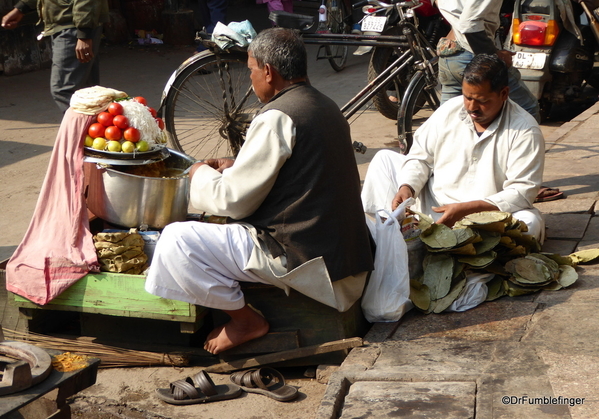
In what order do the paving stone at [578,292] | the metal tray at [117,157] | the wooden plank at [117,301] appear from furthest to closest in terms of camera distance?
the metal tray at [117,157], the paving stone at [578,292], the wooden plank at [117,301]

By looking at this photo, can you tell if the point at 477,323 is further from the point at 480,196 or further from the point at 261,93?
the point at 261,93

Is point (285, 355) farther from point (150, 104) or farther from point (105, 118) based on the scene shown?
point (150, 104)

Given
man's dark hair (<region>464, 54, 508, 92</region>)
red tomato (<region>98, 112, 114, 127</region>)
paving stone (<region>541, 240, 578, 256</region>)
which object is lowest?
paving stone (<region>541, 240, 578, 256</region>)

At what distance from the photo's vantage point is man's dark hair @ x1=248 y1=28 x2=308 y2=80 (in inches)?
118

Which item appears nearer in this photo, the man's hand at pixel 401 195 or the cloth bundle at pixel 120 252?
the cloth bundle at pixel 120 252

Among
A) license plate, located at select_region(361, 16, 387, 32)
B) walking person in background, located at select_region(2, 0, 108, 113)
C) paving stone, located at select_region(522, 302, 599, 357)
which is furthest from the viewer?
license plate, located at select_region(361, 16, 387, 32)

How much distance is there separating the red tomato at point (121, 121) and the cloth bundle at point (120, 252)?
1.72ft

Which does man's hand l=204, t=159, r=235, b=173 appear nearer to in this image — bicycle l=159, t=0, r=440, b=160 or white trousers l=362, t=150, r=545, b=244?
white trousers l=362, t=150, r=545, b=244

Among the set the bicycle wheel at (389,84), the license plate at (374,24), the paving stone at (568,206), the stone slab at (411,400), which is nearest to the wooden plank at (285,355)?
the stone slab at (411,400)

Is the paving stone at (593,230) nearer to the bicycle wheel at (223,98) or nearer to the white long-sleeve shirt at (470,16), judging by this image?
the white long-sleeve shirt at (470,16)

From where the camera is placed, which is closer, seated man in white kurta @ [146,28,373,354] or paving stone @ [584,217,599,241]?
seated man in white kurta @ [146,28,373,354]

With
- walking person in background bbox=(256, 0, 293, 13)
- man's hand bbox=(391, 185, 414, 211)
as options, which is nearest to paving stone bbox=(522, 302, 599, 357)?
man's hand bbox=(391, 185, 414, 211)

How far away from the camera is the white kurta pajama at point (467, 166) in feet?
12.1

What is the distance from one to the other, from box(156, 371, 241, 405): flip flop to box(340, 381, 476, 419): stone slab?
66 cm
